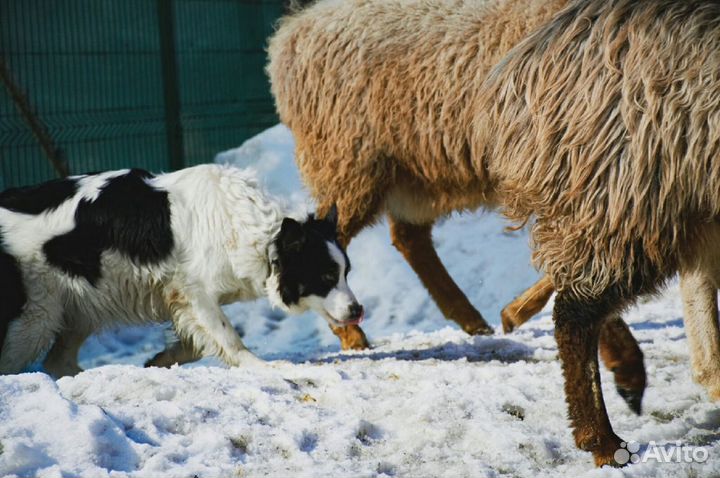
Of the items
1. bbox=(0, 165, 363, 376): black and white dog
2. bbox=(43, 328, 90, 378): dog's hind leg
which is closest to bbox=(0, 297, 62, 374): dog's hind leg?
bbox=(0, 165, 363, 376): black and white dog

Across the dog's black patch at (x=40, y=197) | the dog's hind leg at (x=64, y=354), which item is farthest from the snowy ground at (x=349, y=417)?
the dog's black patch at (x=40, y=197)

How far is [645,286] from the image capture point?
427 centimetres

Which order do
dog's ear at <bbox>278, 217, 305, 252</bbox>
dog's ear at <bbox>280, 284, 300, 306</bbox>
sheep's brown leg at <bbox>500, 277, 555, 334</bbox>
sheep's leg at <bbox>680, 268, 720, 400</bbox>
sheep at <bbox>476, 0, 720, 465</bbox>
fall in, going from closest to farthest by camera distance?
sheep at <bbox>476, 0, 720, 465</bbox>
sheep's leg at <bbox>680, 268, 720, 400</bbox>
dog's ear at <bbox>278, 217, 305, 252</bbox>
dog's ear at <bbox>280, 284, 300, 306</bbox>
sheep's brown leg at <bbox>500, 277, 555, 334</bbox>

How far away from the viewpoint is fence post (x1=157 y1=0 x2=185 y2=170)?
11.5 metres

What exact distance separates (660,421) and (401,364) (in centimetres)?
148

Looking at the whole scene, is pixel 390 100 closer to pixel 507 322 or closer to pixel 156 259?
pixel 507 322

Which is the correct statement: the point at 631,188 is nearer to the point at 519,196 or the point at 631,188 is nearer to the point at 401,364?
the point at 519,196

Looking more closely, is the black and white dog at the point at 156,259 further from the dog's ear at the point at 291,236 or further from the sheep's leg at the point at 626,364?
the sheep's leg at the point at 626,364

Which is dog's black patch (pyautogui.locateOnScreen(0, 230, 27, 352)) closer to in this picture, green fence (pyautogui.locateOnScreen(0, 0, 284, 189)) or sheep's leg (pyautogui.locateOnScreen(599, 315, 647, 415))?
sheep's leg (pyautogui.locateOnScreen(599, 315, 647, 415))

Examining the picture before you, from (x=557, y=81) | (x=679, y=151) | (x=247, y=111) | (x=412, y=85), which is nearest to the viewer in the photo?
(x=679, y=151)

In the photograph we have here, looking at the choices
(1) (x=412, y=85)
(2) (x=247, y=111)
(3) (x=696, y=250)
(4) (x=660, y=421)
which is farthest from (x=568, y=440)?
(2) (x=247, y=111)

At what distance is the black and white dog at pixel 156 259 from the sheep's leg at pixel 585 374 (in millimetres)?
2084

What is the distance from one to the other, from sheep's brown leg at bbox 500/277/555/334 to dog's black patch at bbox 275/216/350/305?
5.05ft

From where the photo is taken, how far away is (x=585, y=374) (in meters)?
4.32
